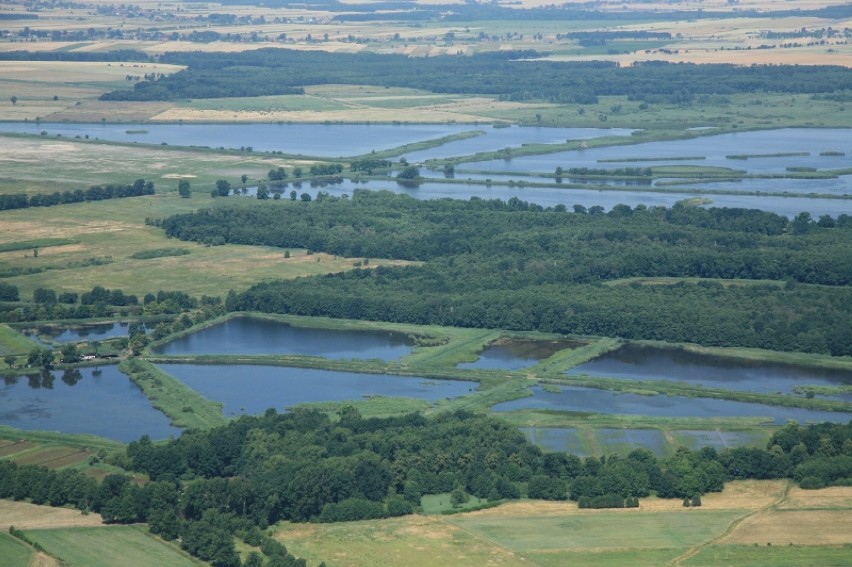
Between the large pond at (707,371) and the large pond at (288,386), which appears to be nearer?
the large pond at (288,386)

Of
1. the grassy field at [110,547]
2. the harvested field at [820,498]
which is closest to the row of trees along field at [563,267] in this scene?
the harvested field at [820,498]

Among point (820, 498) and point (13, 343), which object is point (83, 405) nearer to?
point (13, 343)

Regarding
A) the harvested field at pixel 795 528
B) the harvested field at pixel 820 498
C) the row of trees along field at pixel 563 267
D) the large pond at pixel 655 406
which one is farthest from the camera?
the row of trees along field at pixel 563 267

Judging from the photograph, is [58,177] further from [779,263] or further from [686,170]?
[779,263]

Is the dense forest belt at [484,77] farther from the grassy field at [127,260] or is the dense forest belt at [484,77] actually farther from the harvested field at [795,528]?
the harvested field at [795,528]

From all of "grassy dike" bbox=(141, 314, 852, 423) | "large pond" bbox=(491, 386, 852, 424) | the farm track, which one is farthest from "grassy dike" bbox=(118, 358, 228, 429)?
the farm track

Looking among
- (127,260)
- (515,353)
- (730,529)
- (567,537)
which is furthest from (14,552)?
(127,260)

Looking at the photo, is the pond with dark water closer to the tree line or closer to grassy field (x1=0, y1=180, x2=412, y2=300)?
grassy field (x1=0, y1=180, x2=412, y2=300)
